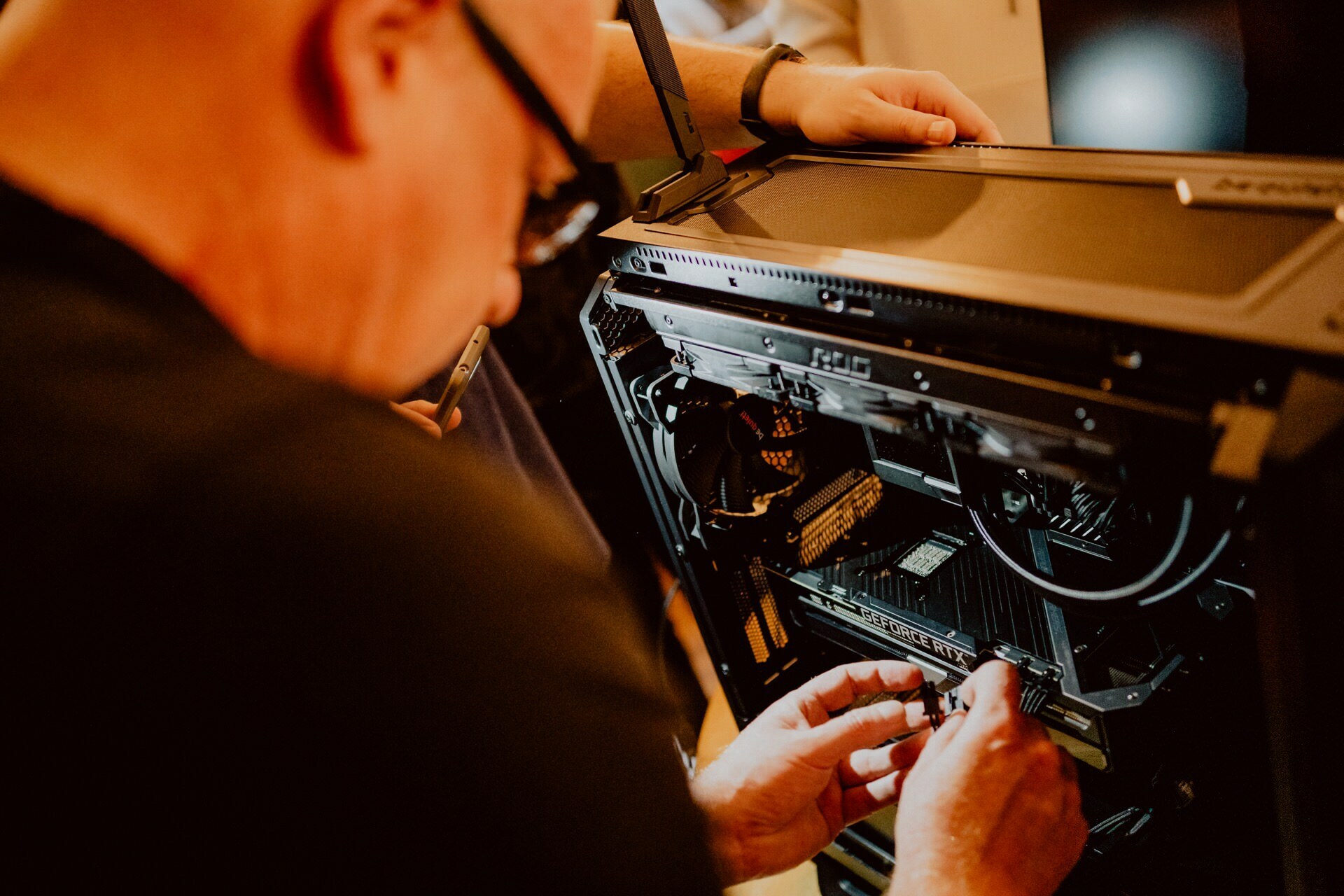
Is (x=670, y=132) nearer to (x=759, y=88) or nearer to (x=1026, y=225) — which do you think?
(x=759, y=88)

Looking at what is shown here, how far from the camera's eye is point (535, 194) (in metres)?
0.60

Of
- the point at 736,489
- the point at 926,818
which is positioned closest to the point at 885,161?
the point at 736,489

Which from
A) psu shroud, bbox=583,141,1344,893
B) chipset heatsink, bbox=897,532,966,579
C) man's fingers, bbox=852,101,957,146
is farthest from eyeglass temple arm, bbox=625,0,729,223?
chipset heatsink, bbox=897,532,966,579

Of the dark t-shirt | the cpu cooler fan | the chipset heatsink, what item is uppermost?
the dark t-shirt

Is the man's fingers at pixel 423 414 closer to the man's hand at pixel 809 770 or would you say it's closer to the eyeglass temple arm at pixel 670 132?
the eyeglass temple arm at pixel 670 132

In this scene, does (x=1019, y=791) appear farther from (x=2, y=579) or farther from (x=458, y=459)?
(x=2, y=579)

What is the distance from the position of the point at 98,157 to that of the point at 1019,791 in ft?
2.63

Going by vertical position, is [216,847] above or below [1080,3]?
below

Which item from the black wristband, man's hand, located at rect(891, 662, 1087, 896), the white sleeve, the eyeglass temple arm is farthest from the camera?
the white sleeve

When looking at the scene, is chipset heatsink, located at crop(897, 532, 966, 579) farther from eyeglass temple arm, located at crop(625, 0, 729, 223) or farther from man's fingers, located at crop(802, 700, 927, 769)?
eyeglass temple arm, located at crop(625, 0, 729, 223)

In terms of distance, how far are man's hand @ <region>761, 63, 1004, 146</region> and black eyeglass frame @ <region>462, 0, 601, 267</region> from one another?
409mm

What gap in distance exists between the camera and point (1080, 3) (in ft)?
4.73

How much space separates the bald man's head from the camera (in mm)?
388

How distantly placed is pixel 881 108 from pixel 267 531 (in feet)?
2.63
